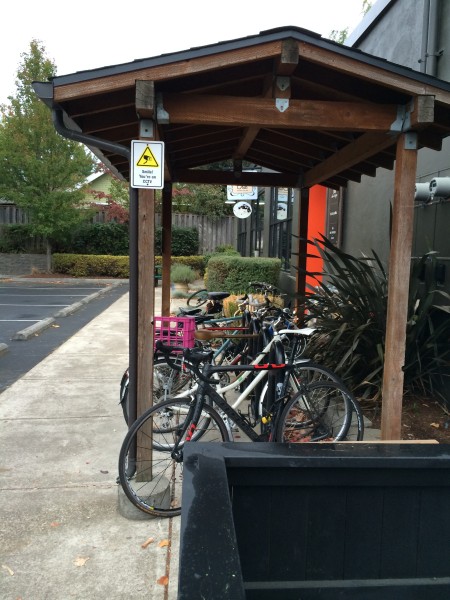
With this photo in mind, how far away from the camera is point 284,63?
10.6 ft

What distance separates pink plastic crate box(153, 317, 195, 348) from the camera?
457 centimetres

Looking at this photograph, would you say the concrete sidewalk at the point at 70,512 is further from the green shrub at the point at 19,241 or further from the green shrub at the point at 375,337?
the green shrub at the point at 19,241

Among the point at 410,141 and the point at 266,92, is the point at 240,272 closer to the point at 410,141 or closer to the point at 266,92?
the point at 266,92

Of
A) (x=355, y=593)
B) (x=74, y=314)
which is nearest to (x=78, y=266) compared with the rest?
(x=74, y=314)

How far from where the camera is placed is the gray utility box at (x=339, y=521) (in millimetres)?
1947

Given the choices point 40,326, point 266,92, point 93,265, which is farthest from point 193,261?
point 266,92

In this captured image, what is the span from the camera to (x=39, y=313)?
12.0 meters

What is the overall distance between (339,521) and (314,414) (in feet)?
7.18

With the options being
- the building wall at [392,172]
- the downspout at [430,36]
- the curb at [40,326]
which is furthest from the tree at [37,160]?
the downspout at [430,36]

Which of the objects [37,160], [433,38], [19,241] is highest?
[37,160]

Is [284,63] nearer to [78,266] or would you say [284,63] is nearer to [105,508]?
[105,508]

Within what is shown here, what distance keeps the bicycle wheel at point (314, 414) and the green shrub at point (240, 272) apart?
796cm

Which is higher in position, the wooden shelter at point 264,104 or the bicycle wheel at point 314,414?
the wooden shelter at point 264,104

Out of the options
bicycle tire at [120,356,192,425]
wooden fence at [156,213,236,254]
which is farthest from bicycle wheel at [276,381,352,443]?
wooden fence at [156,213,236,254]
